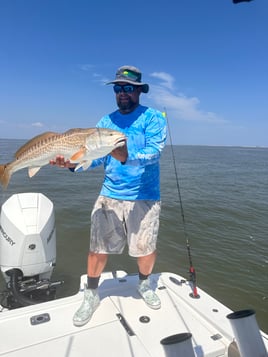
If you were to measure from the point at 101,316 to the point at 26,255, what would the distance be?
61.1 inches

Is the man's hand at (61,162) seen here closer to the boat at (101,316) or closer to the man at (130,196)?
the man at (130,196)

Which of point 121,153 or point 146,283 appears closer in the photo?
point 121,153

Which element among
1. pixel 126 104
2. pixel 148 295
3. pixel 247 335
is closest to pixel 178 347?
pixel 247 335

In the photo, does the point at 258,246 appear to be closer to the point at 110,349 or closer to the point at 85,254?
the point at 85,254

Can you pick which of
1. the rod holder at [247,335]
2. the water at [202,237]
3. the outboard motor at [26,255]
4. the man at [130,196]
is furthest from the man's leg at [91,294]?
the water at [202,237]

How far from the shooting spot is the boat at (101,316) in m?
2.69

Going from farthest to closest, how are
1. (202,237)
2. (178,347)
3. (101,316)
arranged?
1. (202,237)
2. (101,316)
3. (178,347)

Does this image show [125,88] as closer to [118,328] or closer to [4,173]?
[4,173]

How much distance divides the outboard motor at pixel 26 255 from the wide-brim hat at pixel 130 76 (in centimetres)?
243

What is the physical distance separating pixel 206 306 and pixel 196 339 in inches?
24.2

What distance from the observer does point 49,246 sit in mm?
4465

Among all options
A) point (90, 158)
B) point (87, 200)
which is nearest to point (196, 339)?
point (90, 158)

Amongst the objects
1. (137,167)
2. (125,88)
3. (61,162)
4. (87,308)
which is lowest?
(87,308)

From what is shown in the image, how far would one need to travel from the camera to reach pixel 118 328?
3070 mm
